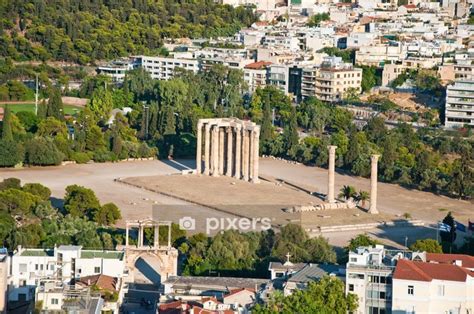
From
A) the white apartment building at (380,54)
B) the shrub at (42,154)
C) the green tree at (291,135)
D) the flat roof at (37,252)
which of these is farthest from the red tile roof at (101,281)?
the white apartment building at (380,54)

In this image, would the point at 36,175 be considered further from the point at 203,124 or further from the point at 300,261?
the point at 300,261

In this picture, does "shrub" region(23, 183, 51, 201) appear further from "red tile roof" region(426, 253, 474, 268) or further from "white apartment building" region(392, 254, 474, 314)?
"white apartment building" region(392, 254, 474, 314)

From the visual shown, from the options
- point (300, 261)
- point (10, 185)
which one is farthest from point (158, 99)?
point (300, 261)

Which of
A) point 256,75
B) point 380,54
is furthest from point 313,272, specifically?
point 380,54

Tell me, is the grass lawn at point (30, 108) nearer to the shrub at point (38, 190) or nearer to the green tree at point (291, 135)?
the green tree at point (291, 135)

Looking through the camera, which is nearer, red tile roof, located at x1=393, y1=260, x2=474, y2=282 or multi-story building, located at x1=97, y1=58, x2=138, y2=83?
red tile roof, located at x1=393, y1=260, x2=474, y2=282

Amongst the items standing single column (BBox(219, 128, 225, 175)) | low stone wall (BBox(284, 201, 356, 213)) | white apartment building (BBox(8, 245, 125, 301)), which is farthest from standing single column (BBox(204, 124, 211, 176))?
white apartment building (BBox(8, 245, 125, 301))
